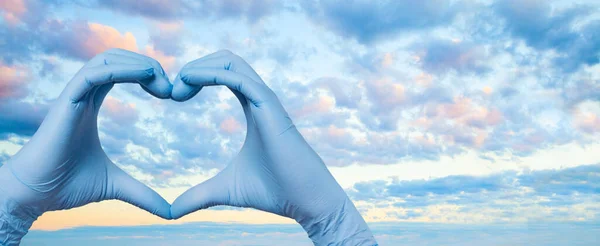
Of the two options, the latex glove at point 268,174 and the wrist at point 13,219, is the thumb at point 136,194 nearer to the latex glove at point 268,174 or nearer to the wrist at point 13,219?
the latex glove at point 268,174

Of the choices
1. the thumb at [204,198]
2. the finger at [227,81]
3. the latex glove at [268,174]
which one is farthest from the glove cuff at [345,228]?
the finger at [227,81]

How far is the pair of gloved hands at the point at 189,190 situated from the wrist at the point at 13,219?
0.7 inches

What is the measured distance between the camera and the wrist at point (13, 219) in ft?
37.8

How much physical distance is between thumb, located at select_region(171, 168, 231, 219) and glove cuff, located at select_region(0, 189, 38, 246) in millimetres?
2780

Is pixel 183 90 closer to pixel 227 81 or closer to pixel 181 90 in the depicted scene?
pixel 181 90

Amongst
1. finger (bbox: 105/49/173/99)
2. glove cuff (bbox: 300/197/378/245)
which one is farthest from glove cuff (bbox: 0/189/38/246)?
glove cuff (bbox: 300/197/378/245)

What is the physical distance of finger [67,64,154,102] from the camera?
10.5 meters

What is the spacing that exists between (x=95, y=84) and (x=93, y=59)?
0.88m

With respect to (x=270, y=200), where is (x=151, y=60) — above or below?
above

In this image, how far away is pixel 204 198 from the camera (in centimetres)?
1286

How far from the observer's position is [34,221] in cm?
1234

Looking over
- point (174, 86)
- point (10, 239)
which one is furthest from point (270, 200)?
point (10, 239)

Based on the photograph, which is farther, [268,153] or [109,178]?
[109,178]

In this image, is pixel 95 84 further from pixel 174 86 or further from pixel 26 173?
pixel 26 173
